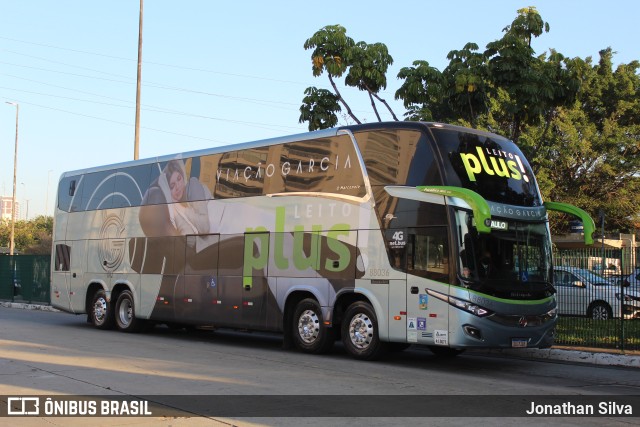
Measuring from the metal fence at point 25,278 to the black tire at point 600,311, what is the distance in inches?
889

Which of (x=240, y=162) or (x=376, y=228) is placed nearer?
(x=376, y=228)

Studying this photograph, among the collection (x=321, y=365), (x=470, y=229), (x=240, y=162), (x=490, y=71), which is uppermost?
(x=490, y=71)

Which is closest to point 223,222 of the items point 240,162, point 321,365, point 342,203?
point 240,162

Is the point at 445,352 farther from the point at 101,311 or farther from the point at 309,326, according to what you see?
the point at 101,311

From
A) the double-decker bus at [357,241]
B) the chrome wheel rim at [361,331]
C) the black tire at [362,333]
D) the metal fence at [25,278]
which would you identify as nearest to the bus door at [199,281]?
the double-decker bus at [357,241]

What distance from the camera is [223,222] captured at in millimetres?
16859

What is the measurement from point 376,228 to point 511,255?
239 cm

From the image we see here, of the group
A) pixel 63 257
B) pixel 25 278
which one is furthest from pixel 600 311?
pixel 25 278

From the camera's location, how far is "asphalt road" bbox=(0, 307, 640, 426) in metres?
8.45

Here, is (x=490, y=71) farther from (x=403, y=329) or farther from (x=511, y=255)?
(x=403, y=329)

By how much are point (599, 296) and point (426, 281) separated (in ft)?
17.7

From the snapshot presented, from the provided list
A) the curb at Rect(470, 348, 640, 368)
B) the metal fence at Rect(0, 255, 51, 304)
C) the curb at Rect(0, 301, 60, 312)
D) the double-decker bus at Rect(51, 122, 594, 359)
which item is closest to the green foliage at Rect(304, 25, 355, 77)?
the double-decker bus at Rect(51, 122, 594, 359)

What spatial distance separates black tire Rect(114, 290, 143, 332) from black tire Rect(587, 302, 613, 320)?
36.0 feet

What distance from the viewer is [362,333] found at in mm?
13844
